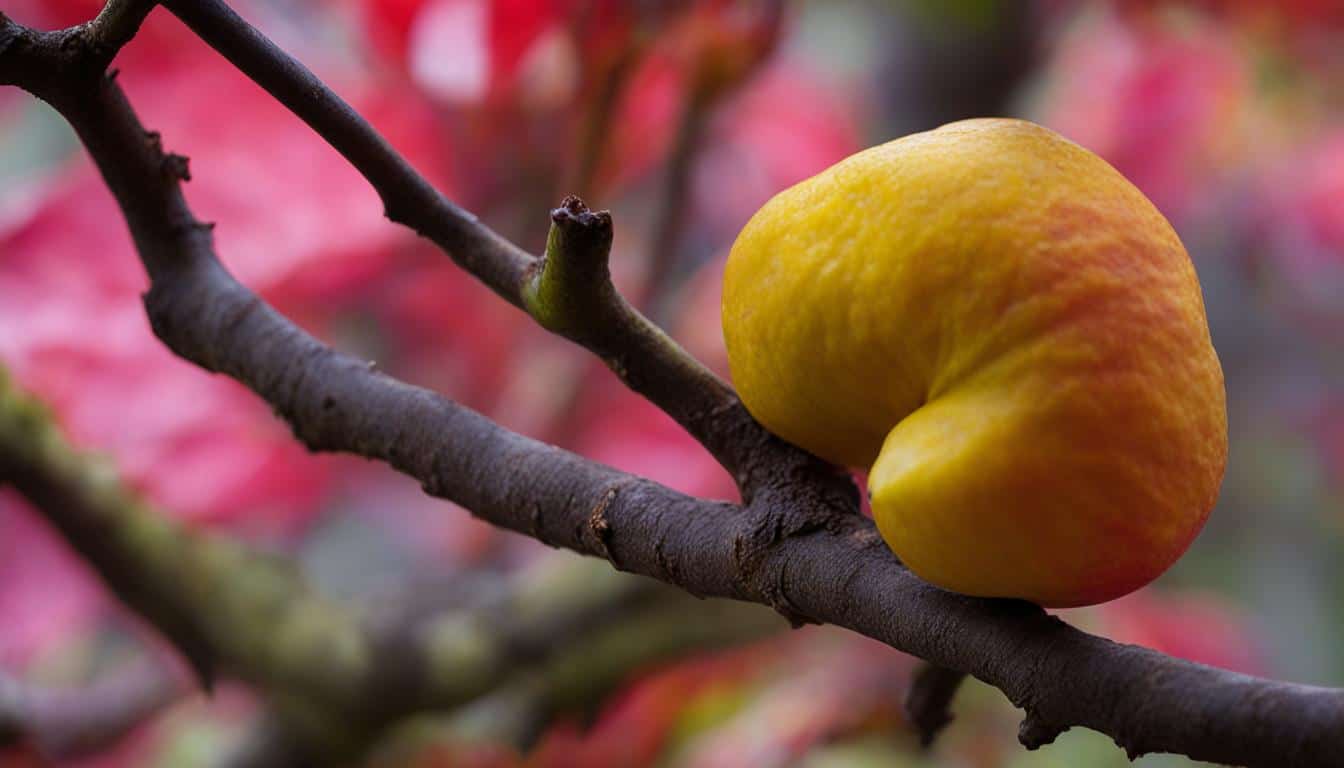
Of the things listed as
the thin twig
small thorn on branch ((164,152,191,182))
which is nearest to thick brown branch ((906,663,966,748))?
the thin twig

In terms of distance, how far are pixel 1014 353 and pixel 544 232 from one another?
47 centimetres

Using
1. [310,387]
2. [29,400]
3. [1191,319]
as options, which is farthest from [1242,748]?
[29,400]

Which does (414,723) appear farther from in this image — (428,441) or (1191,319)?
(1191,319)

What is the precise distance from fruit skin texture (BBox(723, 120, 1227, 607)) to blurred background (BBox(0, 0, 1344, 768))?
24 cm

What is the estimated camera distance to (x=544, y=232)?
0.64 m

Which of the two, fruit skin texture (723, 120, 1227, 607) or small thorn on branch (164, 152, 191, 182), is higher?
small thorn on branch (164, 152, 191, 182)

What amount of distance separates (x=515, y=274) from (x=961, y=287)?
9 centimetres

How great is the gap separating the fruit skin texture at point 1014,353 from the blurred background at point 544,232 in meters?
0.24

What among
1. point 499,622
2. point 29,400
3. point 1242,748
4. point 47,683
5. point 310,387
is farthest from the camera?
point 47,683

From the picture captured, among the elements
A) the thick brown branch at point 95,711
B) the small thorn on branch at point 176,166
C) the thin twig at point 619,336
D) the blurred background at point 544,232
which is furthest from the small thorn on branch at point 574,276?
the thick brown branch at point 95,711

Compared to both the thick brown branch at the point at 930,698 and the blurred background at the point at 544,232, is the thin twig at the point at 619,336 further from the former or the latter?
the blurred background at the point at 544,232

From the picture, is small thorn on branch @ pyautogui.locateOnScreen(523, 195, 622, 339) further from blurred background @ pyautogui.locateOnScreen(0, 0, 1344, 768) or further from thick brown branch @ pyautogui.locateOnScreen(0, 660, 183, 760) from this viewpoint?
thick brown branch @ pyautogui.locateOnScreen(0, 660, 183, 760)

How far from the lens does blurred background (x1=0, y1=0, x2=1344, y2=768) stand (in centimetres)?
54

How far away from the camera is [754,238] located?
0.22 m
